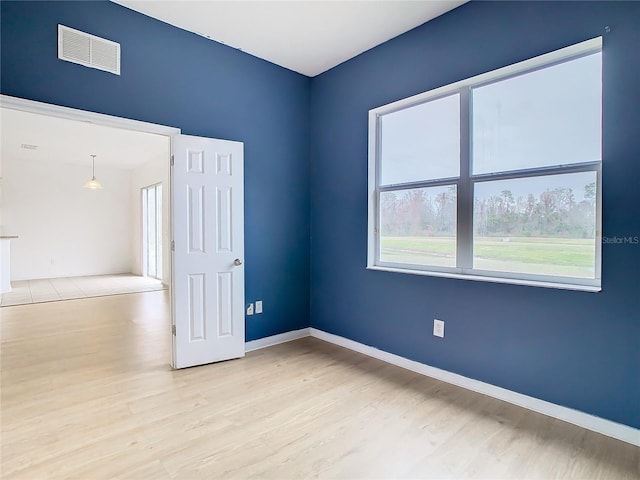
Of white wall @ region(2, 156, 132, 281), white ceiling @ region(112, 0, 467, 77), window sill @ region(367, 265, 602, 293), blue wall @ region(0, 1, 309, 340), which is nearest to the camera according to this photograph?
window sill @ region(367, 265, 602, 293)

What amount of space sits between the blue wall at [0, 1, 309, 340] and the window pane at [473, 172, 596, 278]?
78.1 inches

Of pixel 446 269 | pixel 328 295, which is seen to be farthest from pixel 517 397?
pixel 328 295

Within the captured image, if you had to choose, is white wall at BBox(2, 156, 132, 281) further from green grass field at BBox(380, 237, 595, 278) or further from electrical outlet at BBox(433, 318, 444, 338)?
electrical outlet at BBox(433, 318, 444, 338)

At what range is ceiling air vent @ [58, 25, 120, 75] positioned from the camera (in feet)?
7.96

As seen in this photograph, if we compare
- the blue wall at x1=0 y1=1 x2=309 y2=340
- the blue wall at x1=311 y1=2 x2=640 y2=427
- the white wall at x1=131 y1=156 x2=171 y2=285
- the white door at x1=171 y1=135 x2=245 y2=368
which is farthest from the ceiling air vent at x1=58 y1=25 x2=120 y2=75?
the white wall at x1=131 y1=156 x2=171 y2=285

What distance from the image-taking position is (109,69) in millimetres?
2613

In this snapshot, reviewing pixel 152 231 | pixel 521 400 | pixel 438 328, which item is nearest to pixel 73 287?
pixel 152 231

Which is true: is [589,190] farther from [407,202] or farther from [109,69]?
[109,69]

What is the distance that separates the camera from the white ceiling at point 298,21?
2.65m

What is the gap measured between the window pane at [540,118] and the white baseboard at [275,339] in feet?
8.21

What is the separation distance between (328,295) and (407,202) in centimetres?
136

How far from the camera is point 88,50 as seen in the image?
252cm

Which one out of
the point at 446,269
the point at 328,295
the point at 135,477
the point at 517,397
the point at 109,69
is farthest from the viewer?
the point at 328,295

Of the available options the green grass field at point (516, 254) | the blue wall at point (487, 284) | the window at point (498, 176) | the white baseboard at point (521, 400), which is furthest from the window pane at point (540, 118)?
the white baseboard at point (521, 400)
